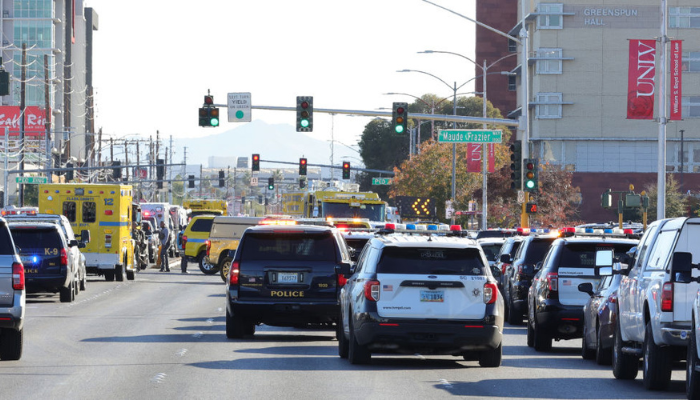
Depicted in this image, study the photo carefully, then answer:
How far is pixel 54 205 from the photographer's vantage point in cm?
4144

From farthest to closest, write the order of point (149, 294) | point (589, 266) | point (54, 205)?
point (54, 205)
point (149, 294)
point (589, 266)

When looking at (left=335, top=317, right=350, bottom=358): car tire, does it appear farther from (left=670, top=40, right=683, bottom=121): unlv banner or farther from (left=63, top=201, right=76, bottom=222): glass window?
(left=670, top=40, right=683, bottom=121): unlv banner

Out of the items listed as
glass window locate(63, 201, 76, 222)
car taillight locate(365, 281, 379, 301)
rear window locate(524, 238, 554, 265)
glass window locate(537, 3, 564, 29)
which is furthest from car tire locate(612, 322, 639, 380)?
glass window locate(537, 3, 564, 29)

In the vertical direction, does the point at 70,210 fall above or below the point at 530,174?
below

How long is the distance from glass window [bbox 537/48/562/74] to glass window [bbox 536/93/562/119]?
72.1 inches

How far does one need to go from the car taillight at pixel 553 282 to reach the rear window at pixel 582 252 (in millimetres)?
180

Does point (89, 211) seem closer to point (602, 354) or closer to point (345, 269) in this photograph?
point (345, 269)

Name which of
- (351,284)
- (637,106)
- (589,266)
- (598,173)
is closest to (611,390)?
(351,284)

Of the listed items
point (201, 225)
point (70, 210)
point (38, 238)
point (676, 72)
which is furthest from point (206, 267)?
point (676, 72)

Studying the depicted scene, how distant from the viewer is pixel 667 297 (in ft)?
44.4

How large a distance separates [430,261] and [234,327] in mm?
5485

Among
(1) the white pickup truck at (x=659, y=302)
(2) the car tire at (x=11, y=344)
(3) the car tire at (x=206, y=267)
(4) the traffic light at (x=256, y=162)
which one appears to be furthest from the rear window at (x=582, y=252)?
(4) the traffic light at (x=256, y=162)

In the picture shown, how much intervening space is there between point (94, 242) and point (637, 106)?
57.7ft

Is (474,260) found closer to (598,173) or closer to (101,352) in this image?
(101,352)
